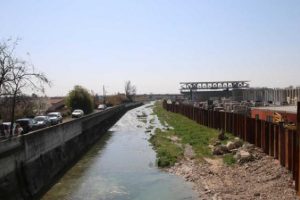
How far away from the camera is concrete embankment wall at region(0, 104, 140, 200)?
20828 mm

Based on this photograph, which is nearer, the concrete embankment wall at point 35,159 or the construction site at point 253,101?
the concrete embankment wall at point 35,159

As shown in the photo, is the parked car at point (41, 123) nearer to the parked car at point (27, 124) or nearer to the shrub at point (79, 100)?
the parked car at point (27, 124)

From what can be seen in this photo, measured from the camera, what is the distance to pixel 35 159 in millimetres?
26141

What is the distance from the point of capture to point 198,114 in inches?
2398

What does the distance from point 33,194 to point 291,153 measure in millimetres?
12338

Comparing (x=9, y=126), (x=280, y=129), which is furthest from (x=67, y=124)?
(x=280, y=129)

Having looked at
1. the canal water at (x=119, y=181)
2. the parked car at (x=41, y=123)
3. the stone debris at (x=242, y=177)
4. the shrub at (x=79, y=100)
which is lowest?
the canal water at (x=119, y=181)

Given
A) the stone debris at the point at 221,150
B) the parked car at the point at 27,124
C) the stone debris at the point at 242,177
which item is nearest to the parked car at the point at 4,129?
the parked car at the point at 27,124

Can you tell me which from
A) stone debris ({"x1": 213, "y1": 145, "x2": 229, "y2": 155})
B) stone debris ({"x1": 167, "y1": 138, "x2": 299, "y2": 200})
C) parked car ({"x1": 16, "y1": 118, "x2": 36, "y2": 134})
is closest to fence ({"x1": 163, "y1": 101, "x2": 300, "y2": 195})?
stone debris ({"x1": 167, "y1": 138, "x2": 299, "y2": 200})

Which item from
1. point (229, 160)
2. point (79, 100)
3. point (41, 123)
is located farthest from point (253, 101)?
point (229, 160)

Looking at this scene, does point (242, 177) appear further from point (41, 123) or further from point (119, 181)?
point (41, 123)

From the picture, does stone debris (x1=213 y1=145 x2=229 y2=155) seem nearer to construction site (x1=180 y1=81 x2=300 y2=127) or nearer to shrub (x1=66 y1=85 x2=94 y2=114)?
construction site (x1=180 y1=81 x2=300 y2=127)

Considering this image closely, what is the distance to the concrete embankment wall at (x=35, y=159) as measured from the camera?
20.8m

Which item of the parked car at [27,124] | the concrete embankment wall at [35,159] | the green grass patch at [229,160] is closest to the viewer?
the concrete embankment wall at [35,159]
